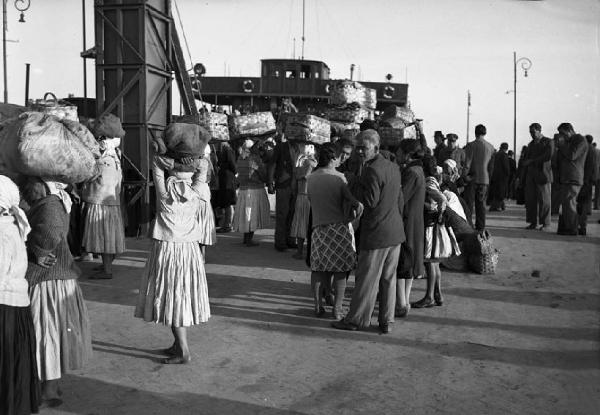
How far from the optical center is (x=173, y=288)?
452 centimetres

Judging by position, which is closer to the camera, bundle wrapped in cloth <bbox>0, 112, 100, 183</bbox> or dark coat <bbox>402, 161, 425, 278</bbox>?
bundle wrapped in cloth <bbox>0, 112, 100, 183</bbox>

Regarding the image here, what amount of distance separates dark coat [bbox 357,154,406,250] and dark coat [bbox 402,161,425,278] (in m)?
0.39

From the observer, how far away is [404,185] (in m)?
5.84

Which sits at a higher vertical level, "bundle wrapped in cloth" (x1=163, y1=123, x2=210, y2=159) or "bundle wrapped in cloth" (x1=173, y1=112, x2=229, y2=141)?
"bundle wrapped in cloth" (x1=173, y1=112, x2=229, y2=141)

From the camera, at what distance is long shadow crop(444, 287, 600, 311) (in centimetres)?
657

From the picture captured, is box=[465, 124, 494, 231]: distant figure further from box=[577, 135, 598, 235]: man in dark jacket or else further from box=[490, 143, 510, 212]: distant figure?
box=[490, 143, 510, 212]: distant figure

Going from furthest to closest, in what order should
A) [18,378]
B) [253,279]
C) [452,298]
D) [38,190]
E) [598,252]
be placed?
[598,252]
[253,279]
[452,298]
[38,190]
[18,378]

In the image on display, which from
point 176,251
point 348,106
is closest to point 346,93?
point 348,106

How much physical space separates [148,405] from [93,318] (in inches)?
87.7

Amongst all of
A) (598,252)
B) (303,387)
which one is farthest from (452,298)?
(598,252)

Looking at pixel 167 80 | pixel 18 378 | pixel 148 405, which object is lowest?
pixel 148 405

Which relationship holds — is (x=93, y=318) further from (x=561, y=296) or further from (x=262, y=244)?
(x=561, y=296)

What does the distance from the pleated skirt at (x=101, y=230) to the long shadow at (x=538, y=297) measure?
417 centimetres

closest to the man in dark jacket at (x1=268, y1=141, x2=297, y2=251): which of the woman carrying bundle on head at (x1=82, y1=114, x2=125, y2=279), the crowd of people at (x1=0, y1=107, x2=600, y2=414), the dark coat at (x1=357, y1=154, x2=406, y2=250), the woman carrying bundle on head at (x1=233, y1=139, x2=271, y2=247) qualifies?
the crowd of people at (x1=0, y1=107, x2=600, y2=414)
